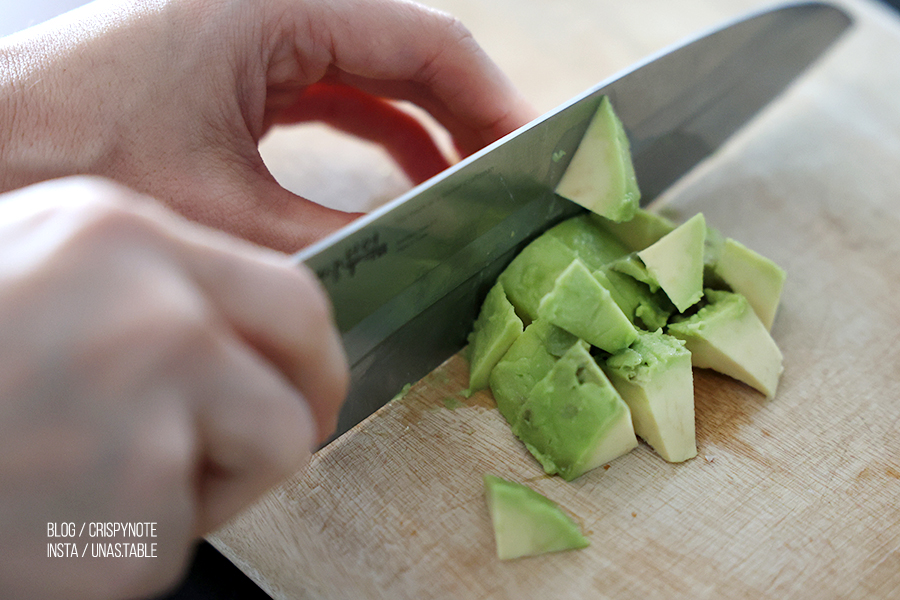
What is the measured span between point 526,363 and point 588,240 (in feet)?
1.01

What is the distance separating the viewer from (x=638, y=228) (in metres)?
1.35

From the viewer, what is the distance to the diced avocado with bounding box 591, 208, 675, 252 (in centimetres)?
132

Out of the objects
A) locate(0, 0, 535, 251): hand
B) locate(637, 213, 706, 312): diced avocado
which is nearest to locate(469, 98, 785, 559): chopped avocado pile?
locate(637, 213, 706, 312): diced avocado

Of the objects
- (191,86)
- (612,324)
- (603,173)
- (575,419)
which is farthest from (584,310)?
(191,86)

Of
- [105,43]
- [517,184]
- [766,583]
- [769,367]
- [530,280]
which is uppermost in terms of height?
[105,43]

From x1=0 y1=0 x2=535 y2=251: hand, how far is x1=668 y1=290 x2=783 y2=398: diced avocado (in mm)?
677

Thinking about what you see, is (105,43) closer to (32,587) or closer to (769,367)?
(32,587)

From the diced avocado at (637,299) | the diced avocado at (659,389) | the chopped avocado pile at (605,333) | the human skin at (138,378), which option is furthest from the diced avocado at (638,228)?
the human skin at (138,378)

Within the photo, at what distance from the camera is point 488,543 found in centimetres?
104

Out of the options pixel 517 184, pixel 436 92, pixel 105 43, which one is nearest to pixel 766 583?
pixel 517 184

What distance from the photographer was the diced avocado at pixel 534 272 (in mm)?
1229

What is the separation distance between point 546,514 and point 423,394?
0.34m

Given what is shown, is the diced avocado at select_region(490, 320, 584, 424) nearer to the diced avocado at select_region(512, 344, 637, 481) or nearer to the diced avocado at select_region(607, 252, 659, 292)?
the diced avocado at select_region(512, 344, 637, 481)

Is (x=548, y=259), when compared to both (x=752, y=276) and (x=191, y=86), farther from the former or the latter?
(x=191, y=86)
